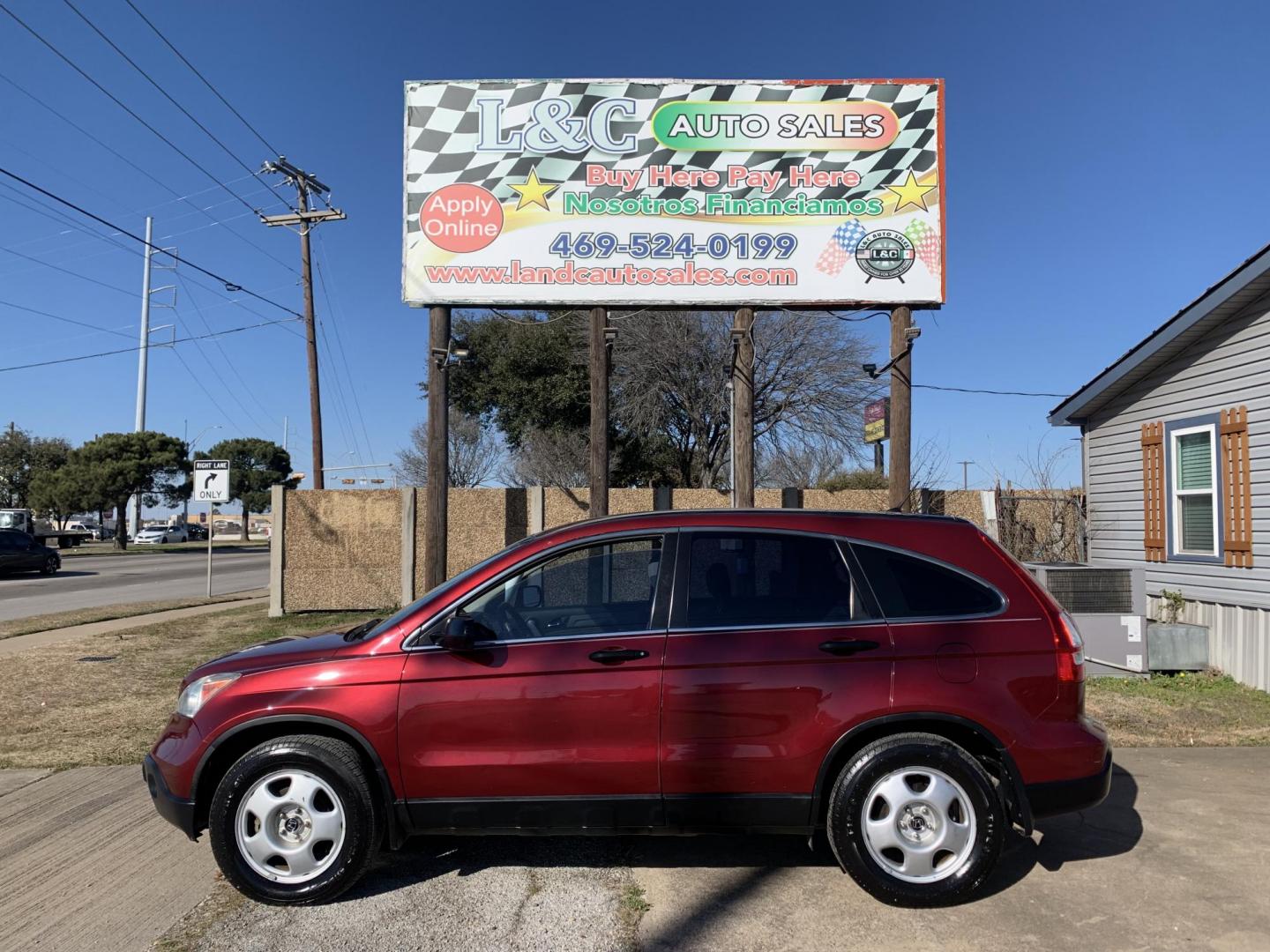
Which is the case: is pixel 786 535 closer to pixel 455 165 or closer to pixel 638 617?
pixel 638 617

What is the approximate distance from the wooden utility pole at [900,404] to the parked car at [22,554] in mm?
29031

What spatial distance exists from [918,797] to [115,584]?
1020 inches

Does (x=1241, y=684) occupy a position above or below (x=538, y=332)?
below

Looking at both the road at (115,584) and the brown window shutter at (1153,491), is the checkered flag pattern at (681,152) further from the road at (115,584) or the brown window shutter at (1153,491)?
the road at (115,584)

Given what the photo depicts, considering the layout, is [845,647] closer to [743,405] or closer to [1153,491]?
[743,405]

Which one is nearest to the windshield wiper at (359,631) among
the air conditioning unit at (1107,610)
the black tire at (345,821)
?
the black tire at (345,821)

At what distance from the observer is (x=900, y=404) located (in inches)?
396

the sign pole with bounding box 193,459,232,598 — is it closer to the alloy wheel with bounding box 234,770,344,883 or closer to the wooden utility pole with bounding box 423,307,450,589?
the wooden utility pole with bounding box 423,307,450,589

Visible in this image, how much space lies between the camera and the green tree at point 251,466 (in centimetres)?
6950

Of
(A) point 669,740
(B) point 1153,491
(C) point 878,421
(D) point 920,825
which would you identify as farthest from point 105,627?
(B) point 1153,491

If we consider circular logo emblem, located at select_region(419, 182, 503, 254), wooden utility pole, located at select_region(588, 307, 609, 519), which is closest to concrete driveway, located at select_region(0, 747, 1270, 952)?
wooden utility pole, located at select_region(588, 307, 609, 519)

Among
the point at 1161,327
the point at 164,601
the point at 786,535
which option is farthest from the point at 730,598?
the point at 164,601

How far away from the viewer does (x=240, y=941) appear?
11.5 feet

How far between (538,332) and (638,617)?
78.5 feet
